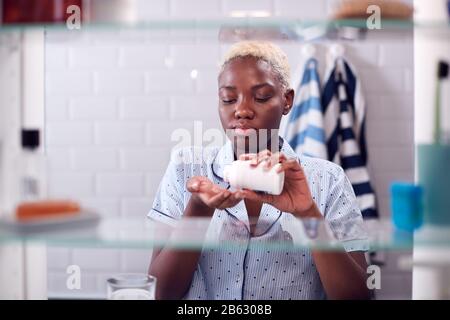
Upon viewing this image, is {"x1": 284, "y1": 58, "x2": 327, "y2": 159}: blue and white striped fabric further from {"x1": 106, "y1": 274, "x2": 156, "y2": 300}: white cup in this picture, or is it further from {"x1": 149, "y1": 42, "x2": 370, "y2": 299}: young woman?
{"x1": 106, "y1": 274, "x2": 156, "y2": 300}: white cup

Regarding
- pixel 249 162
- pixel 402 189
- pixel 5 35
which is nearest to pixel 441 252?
pixel 402 189

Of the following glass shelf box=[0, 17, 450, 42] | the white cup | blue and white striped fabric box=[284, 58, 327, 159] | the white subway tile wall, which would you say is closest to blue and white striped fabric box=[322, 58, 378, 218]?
blue and white striped fabric box=[284, 58, 327, 159]

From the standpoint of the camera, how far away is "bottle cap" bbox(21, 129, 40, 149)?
56 cm

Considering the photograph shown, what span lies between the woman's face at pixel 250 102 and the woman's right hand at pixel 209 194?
0.05 meters

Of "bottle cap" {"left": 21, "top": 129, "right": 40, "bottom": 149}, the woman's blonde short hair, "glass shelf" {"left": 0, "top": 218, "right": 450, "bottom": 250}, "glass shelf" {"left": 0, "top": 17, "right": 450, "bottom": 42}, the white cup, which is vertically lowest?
the white cup

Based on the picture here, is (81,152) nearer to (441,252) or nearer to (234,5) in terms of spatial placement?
(234,5)

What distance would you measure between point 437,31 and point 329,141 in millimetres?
409

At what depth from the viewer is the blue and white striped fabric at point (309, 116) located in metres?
0.85

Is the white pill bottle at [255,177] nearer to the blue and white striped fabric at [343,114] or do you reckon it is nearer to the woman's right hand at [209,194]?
the woman's right hand at [209,194]

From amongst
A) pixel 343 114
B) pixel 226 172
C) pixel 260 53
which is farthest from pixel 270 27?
pixel 343 114

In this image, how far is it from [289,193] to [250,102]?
0.35 ft

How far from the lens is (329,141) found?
946 mm

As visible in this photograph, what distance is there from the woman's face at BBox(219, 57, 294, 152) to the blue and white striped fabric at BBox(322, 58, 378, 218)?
0.29 metres

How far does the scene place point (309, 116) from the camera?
0.92 meters
